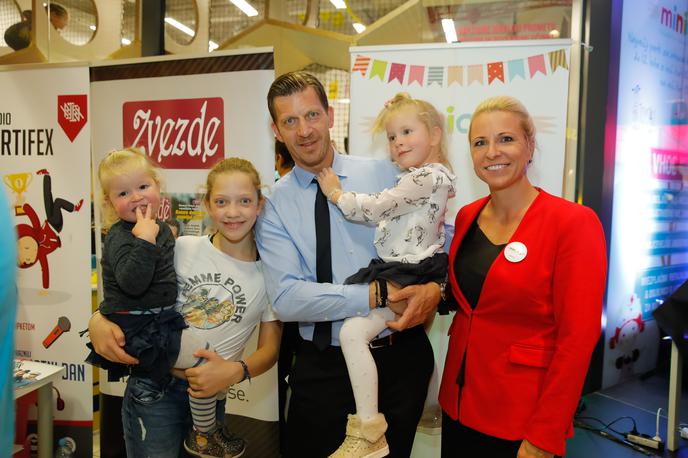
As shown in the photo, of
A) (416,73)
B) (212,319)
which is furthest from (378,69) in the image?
(212,319)

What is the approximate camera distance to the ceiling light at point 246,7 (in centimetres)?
358

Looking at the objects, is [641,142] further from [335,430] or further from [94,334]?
[94,334]

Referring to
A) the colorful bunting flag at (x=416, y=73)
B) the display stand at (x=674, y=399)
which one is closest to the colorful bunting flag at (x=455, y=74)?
the colorful bunting flag at (x=416, y=73)

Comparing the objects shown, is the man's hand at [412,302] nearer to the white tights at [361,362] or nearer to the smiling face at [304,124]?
the white tights at [361,362]

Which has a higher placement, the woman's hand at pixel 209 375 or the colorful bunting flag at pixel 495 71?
the colorful bunting flag at pixel 495 71

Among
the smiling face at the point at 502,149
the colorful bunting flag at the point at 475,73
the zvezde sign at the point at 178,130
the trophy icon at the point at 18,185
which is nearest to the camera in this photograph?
the smiling face at the point at 502,149

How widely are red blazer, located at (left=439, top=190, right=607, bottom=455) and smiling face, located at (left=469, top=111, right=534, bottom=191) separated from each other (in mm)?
122

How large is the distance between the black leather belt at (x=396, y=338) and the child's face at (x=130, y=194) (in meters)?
0.90

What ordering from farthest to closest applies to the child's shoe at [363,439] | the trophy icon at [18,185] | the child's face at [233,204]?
the trophy icon at [18,185] → the child's face at [233,204] → the child's shoe at [363,439]

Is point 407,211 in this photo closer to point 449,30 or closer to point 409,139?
point 409,139

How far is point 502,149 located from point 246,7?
269 cm

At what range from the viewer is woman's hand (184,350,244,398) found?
1.72 meters

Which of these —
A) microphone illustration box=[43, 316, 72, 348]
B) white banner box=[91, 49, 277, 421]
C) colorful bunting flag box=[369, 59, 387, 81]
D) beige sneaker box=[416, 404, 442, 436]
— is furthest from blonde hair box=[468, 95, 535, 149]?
microphone illustration box=[43, 316, 72, 348]

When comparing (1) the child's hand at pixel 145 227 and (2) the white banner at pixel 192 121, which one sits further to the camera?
(2) the white banner at pixel 192 121
